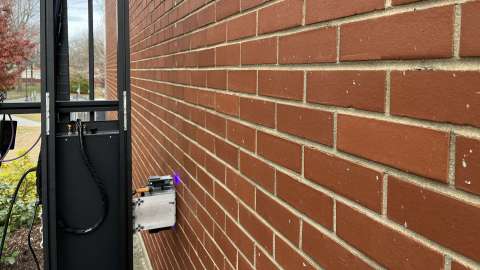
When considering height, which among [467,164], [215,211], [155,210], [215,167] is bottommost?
[155,210]

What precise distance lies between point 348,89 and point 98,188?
7.31ft

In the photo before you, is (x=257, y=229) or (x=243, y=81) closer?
(x=257, y=229)

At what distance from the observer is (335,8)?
112 centimetres

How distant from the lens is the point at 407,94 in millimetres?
896

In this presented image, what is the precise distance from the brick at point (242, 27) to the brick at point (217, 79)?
6.9 inches

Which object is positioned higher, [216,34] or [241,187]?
[216,34]

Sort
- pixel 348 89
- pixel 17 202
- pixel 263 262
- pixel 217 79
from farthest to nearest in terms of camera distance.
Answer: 1. pixel 17 202
2. pixel 217 79
3. pixel 263 262
4. pixel 348 89

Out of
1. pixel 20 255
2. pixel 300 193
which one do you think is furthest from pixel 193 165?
pixel 20 255

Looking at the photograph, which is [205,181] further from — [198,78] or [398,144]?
[398,144]

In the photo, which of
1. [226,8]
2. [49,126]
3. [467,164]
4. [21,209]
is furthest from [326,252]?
[21,209]

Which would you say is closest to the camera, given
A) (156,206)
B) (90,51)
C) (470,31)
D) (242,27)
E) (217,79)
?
(470,31)

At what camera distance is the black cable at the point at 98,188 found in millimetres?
2818

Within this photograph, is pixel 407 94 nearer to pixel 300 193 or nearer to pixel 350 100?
pixel 350 100

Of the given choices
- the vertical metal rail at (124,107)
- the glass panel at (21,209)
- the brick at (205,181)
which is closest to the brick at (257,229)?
the brick at (205,181)
